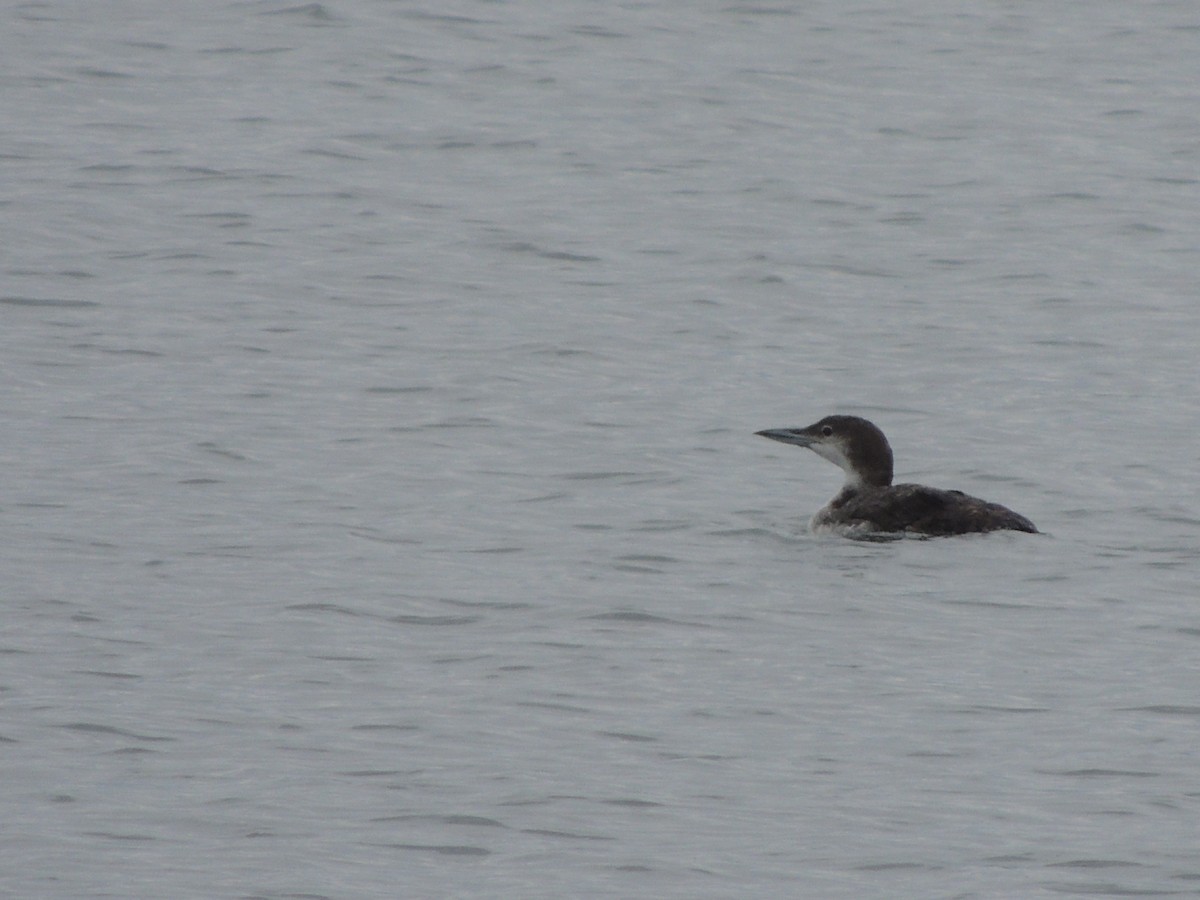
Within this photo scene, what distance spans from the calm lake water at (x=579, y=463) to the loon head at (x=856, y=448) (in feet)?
1.15

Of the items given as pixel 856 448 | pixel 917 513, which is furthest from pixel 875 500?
pixel 856 448

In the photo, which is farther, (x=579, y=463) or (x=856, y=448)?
(x=579, y=463)

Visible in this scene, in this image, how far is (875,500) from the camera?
41.5 feet

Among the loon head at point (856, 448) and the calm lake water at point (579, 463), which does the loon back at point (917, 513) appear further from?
the loon head at point (856, 448)

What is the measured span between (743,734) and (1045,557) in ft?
10.2

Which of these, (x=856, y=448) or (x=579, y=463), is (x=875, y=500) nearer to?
(x=856, y=448)

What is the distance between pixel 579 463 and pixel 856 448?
58.3 inches

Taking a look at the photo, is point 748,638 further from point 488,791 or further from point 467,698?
point 488,791

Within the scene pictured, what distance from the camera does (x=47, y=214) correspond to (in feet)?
63.5

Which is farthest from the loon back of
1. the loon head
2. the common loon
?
the loon head

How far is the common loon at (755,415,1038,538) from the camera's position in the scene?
476 inches

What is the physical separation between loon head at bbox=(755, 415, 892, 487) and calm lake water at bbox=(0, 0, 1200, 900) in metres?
0.35

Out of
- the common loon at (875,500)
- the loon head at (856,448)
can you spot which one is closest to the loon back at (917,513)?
the common loon at (875,500)

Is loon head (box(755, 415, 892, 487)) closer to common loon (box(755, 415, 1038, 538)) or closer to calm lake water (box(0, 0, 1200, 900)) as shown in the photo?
common loon (box(755, 415, 1038, 538))
